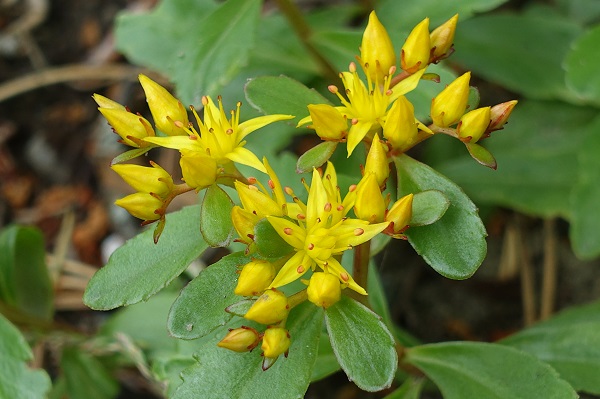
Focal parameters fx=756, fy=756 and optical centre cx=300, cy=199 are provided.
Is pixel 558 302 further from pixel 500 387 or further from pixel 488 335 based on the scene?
pixel 500 387

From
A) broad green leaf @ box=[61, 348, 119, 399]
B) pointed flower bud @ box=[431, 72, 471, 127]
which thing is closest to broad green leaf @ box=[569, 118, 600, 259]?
pointed flower bud @ box=[431, 72, 471, 127]

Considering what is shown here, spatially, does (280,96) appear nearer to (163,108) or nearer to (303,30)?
(163,108)

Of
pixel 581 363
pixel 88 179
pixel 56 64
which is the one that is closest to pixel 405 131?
pixel 581 363

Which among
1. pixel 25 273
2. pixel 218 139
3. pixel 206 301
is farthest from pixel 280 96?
pixel 25 273

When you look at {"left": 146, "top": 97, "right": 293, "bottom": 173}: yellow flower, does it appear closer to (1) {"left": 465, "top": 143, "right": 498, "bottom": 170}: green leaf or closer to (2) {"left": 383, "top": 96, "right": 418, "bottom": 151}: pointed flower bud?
(2) {"left": 383, "top": 96, "right": 418, "bottom": 151}: pointed flower bud

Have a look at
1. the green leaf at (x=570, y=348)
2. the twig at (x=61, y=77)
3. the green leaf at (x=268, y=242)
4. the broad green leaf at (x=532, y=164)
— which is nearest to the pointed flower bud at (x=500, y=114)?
the green leaf at (x=268, y=242)
